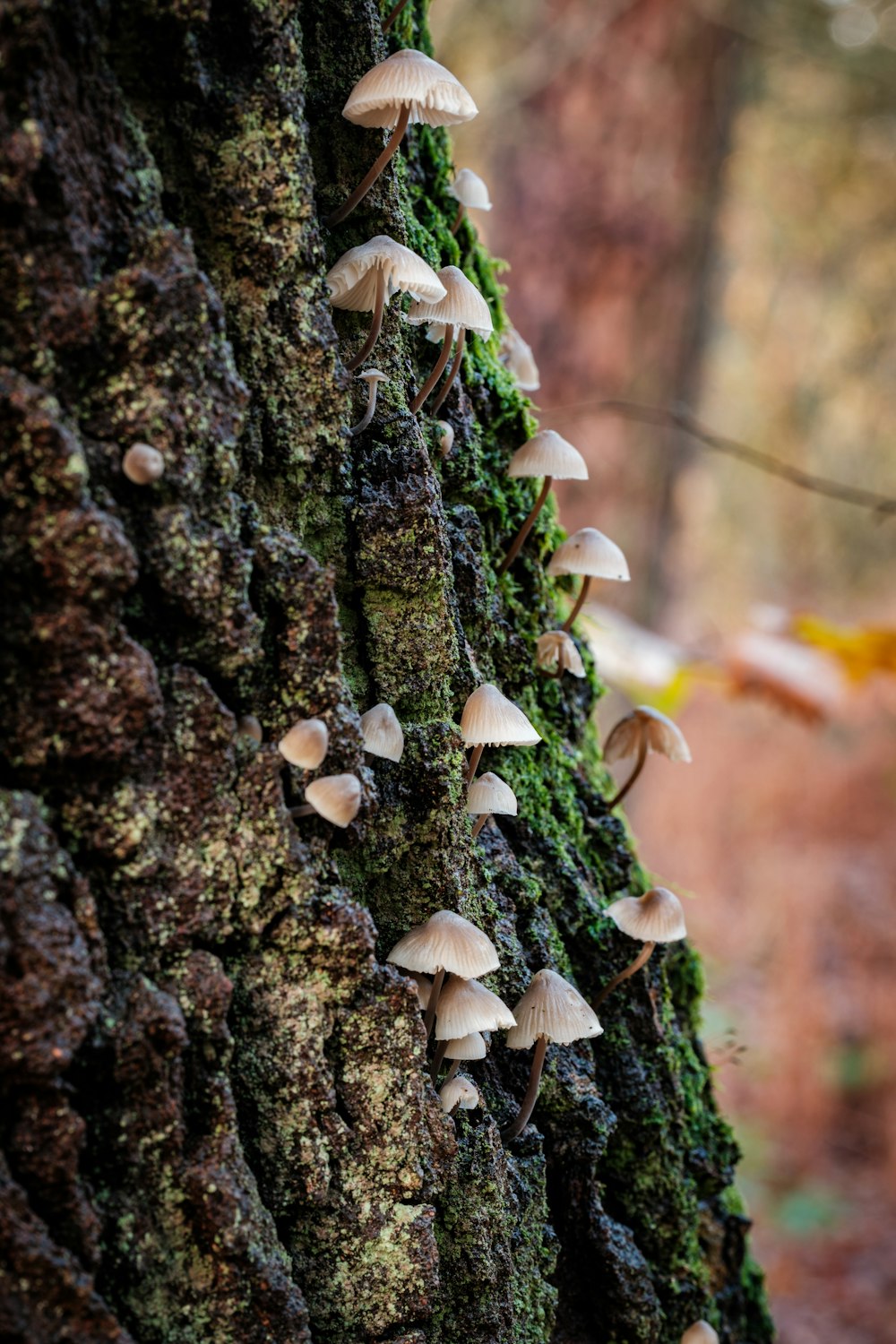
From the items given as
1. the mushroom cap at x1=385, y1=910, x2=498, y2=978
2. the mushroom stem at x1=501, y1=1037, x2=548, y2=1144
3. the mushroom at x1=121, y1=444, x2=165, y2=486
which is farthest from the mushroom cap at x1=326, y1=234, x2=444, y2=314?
the mushroom stem at x1=501, y1=1037, x2=548, y2=1144

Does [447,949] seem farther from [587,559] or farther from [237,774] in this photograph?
[587,559]

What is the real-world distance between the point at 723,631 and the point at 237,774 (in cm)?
727

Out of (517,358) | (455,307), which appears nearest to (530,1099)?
(455,307)

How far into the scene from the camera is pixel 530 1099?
5.21ft

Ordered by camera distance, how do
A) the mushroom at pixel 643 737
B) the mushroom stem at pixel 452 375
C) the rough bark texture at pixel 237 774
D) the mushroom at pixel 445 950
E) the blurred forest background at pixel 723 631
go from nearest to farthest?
1. the rough bark texture at pixel 237 774
2. the mushroom at pixel 445 950
3. the mushroom stem at pixel 452 375
4. the mushroom at pixel 643 737
5. the blurred forest background at pixel 723 631

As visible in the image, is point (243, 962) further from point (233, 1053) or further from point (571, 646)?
point (571, 646)

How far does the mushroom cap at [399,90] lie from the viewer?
4.80 ft

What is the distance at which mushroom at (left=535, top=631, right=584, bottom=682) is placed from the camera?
6.28ft

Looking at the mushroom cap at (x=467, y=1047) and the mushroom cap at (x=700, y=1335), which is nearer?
the mushroom cap at (x=467, y=1047)

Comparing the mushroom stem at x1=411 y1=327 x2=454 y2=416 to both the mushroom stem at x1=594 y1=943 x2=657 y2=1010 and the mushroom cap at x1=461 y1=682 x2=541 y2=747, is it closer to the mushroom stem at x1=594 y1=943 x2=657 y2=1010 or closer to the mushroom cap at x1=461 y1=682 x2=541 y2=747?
the mushroom cap at x1=461 y1=682 x2=541 y2=747

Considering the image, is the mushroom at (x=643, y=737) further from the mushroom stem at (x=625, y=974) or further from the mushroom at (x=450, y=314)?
the mushroom at (x=450, y=314)

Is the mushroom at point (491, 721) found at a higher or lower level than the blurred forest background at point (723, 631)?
lower

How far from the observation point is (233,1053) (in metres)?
1.32

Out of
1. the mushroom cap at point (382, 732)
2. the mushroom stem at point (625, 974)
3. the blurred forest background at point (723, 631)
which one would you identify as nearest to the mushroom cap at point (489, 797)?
the mushroom cap at point (382, 732)
